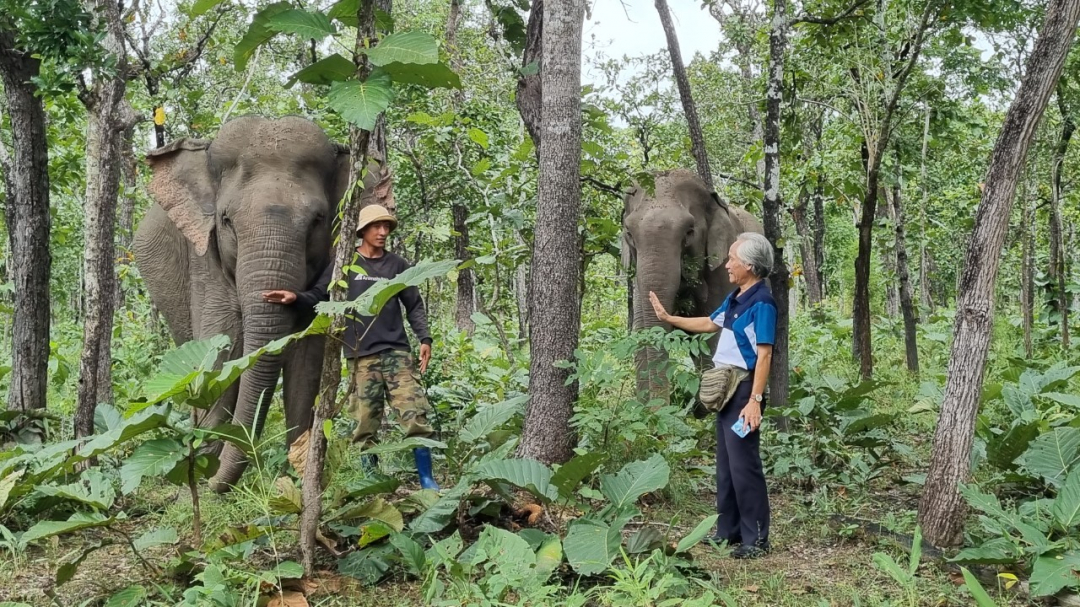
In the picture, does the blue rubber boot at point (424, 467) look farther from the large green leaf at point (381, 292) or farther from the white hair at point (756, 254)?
the white hair at point (756, 254)

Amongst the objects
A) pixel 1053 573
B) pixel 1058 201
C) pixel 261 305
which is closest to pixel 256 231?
pixel 261 305

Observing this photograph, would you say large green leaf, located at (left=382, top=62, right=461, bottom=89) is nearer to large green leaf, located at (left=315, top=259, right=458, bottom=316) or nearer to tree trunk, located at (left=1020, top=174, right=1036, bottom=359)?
large green leaf, located at (left=315, top=259, right=458, bottom=316)

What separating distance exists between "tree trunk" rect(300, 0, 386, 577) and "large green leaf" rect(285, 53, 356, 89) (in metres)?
0.07

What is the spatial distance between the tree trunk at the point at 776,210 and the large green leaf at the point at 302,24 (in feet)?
13.6

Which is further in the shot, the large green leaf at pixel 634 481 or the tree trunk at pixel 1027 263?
the tree trunk at pixel 1027 263

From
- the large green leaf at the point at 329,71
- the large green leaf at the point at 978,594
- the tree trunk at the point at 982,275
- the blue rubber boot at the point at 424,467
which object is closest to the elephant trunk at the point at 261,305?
the blue rubber boot at the point at 424,467

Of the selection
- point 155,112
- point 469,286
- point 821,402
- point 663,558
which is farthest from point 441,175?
point 663,558

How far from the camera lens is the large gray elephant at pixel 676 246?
29.6 ft

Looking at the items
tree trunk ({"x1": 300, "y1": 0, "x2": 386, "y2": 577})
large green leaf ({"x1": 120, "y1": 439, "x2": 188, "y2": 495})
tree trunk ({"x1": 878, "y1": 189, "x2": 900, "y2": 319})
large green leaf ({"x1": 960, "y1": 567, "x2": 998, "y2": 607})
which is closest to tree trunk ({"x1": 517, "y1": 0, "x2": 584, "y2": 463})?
tree trunk ({"x1": 300, "y1": 0, "x2": 386, "y2": 577})

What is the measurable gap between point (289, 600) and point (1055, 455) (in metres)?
4.04

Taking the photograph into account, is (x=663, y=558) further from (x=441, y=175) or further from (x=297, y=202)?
(x=441, y=175)

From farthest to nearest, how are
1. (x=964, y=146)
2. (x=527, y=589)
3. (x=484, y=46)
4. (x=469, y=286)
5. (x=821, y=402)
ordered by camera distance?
(x=964, y=146) → (x=484, y=46) → (x=469, y=286) → (x=821, y=402) → (x=527, y=589)

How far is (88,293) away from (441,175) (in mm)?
5481

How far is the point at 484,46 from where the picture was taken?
16469mm
